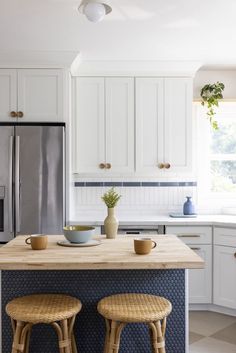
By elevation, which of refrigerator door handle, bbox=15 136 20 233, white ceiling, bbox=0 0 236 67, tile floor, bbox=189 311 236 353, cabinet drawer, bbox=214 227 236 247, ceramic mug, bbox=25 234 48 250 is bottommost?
tile floor, bbox=189 311 236 353

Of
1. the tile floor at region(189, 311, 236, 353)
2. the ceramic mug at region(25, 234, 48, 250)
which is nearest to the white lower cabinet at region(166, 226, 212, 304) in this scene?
the tile floor at region(189, 311, 236, 353)

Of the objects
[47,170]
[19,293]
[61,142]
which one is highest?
[61,142]

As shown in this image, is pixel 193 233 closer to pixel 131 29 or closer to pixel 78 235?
pixel 78 235

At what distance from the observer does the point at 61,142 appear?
394 centimetres

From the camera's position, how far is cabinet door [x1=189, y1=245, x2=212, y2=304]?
4051mm

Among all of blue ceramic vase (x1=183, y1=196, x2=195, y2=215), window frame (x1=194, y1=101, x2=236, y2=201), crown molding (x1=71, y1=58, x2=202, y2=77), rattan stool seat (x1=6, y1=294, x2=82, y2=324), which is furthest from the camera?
window frame (x1=194, y1=101, x2=236, y2=201)

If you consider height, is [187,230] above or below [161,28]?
below

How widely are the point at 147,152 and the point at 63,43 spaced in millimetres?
1404

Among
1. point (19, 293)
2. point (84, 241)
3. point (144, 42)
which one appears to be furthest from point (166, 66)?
point (19, 293)

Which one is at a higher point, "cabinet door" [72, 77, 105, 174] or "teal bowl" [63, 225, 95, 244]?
"cabinet door" [72, 77, 105, 174]

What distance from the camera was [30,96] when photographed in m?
4.04

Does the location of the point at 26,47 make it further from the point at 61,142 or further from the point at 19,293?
the point at 19,293

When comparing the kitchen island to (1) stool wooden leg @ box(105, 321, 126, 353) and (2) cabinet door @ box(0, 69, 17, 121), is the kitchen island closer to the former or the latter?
(1) stool wooden leg @ box(105, 321, 126, 353)

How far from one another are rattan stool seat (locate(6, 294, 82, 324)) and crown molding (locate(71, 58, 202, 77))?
2.67 meters
